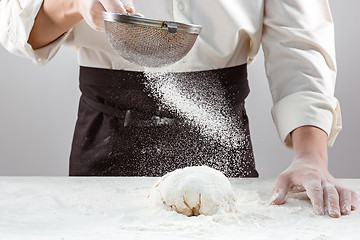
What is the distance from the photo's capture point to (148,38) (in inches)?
40.7

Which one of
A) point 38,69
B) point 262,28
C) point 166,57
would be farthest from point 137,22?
point 38,69

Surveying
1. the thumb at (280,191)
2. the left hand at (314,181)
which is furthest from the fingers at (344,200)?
the thumb at (280,191)

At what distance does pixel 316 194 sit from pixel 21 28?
83cm

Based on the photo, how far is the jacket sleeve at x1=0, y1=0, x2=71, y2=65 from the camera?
4.28 feet

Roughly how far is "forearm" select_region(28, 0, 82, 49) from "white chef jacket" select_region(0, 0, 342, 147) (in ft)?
0.08

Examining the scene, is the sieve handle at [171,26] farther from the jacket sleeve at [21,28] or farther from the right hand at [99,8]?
the jacket sleeve at [21,28]

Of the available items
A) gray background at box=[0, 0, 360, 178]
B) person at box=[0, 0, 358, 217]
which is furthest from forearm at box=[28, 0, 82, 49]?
gray background at box=[0, 0, 360, 178]

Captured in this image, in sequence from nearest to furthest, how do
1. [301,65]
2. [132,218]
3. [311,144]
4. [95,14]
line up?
1. [132,218]
2. [95,14]
3. [311,144]
4. [301,65]

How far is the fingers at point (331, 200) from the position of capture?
0.99 m

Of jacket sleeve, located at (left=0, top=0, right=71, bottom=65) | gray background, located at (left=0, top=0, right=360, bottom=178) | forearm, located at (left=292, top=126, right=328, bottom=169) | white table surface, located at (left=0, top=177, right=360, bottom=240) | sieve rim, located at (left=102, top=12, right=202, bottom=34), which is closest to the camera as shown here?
white table surface, located at (left=0, top=177, right=360, bottom=240)

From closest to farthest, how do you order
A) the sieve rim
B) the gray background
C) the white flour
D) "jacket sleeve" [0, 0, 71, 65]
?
the sieve rim → "jacket sleeve" [0, 0, 71, 65] → the white flour → the gray background

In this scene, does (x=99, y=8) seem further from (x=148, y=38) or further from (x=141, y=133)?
(x=141, y=133)

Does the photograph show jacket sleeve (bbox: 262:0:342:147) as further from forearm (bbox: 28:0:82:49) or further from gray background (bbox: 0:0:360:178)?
gray background (bbox: 0:0:360:178)

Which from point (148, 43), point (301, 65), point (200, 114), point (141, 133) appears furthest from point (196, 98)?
point (148, 43)
